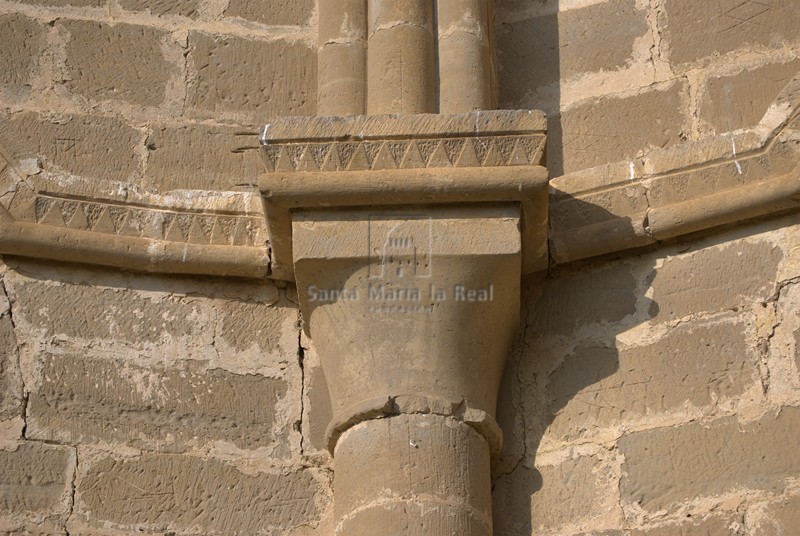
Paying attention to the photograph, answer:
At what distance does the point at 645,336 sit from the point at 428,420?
59 cm

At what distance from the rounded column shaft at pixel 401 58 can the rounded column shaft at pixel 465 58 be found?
1.1 inches

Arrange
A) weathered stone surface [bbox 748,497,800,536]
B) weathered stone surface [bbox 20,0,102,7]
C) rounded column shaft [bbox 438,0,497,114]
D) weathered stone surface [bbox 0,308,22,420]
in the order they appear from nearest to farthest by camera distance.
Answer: weathered stone surface [bbox 748,497,800,536], weathered stone surface [bbox 0,308,22,420], rounded column shaft [bbox 438,0,497,114], weathered stone surface [bbox 20,0,102,7]

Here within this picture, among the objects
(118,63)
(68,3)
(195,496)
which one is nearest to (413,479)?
(195,496)

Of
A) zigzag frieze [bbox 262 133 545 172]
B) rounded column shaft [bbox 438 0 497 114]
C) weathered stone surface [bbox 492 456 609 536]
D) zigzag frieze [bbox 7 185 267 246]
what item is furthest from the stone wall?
zigzag frieze [bbox 262 133 545 172]

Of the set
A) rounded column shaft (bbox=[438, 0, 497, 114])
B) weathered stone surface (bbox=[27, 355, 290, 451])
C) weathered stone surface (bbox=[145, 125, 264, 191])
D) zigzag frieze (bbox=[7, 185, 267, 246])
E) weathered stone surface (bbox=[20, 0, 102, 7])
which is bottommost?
weathered stone surface (bbox=[27, 355, 290, 451])

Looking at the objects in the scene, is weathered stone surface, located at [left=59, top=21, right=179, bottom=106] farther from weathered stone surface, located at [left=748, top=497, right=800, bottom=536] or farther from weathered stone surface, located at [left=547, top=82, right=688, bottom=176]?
weathered stone surface, located at [left=748, top=497, right=800, bottom=536]

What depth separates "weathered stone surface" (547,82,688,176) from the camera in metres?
4.32

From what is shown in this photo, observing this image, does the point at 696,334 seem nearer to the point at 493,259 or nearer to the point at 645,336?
the point at 645,336

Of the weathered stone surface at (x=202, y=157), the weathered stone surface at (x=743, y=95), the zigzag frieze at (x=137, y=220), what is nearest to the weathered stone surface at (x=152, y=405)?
the zigzag frieze at (x=137, y=220)

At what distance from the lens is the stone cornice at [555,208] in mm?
4004

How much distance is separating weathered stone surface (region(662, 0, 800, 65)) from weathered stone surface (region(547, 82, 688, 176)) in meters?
0.12

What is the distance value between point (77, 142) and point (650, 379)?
1.57m

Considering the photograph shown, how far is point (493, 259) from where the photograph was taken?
388cm

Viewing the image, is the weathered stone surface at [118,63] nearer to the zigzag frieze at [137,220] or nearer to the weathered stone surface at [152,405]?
the zigzag frieze at [137,220]
